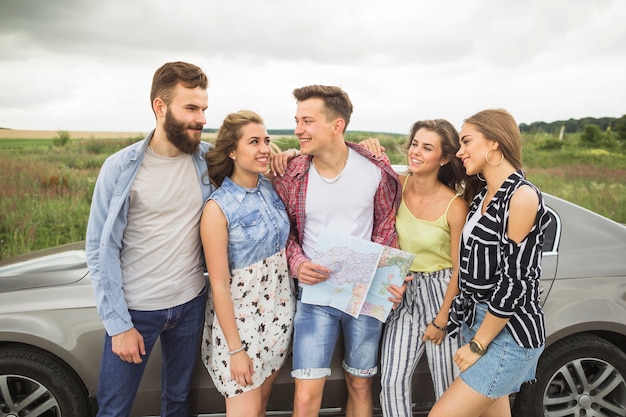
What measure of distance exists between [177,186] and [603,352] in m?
2.40

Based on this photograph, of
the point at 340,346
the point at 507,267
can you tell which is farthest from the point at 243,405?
the point at 507,267

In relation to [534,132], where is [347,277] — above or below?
below

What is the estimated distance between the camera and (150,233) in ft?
6.88

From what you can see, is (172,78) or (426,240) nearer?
(172,78)

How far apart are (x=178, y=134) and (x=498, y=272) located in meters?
1.47

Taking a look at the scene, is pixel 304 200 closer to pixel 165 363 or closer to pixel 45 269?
pixel 165 363

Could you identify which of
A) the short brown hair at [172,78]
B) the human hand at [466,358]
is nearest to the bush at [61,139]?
the short brown hair at [172,78]

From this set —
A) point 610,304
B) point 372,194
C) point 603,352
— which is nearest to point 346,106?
point 372,194

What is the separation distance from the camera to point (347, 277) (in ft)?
7.49

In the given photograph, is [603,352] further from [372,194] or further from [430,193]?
[372,194]

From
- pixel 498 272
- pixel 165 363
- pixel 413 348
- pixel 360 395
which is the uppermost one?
pixel 498 272

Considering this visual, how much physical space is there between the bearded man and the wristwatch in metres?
1.24

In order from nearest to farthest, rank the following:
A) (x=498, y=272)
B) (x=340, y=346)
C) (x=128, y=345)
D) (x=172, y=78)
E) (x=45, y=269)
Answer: (x=498, y=272) < (x=128, y=345) < (x=172, y=78) < (x=340, y=346) < (x=45, y=269)

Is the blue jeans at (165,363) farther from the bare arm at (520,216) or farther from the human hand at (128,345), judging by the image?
the bare arm at (520,216)
